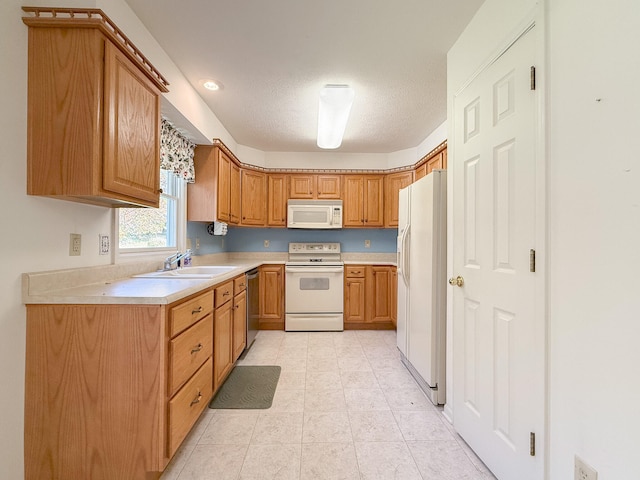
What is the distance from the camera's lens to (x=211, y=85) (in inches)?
90.1

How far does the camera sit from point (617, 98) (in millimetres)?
806

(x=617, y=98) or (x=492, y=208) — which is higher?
(x=617, y=98)

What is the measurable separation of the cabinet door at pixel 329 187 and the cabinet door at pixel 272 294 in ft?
3.95

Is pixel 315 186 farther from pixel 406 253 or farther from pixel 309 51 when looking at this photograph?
pixel 309 51

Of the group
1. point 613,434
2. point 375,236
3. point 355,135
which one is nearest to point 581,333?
point 613,434

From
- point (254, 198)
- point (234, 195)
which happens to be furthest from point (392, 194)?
point (234, 195)

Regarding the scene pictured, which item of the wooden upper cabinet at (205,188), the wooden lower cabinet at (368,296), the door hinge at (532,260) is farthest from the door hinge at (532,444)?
the wooden upper cabinet at (205,188)

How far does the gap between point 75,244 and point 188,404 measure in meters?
1.04

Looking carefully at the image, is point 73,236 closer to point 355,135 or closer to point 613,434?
point 613,434

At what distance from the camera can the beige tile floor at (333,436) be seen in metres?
1.38

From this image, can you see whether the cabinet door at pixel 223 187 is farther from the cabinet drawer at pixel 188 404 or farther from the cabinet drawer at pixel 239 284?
the cabinet drawer at pixel 188 404

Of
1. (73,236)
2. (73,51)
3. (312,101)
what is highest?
(312,101)

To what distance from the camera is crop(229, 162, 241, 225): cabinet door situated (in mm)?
3287

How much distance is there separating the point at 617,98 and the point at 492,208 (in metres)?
0.60
